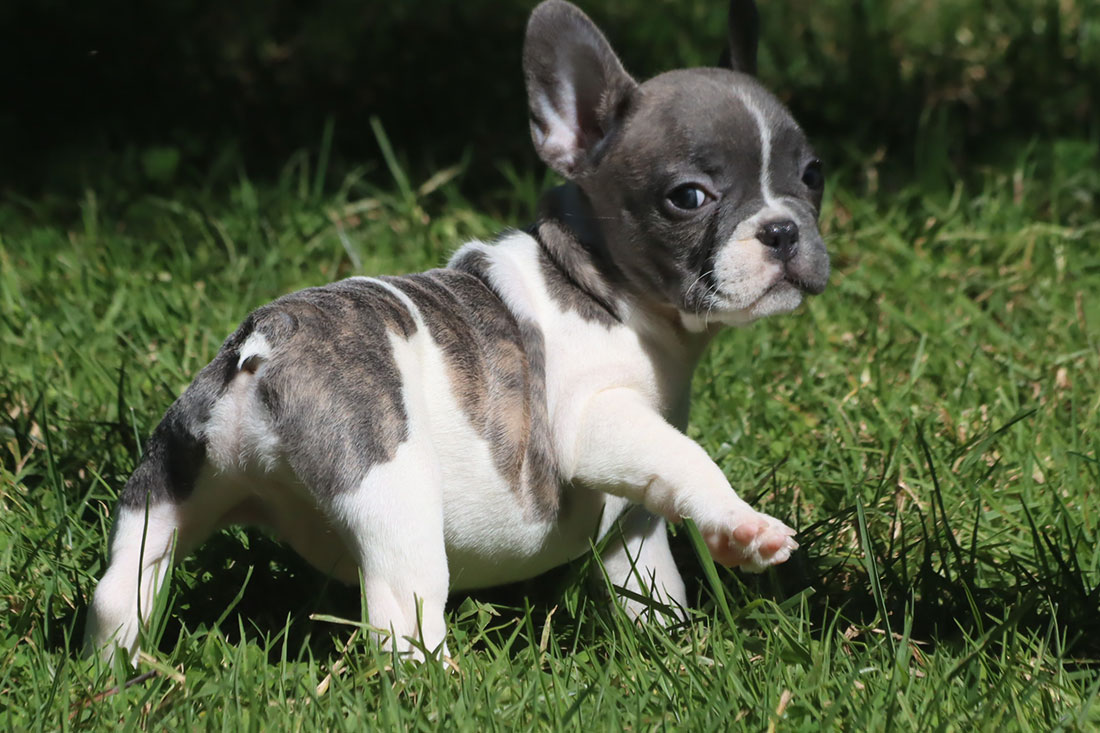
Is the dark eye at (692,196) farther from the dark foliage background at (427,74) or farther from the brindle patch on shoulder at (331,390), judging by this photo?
the dark foliage background at (427,74)

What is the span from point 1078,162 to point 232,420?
514cm

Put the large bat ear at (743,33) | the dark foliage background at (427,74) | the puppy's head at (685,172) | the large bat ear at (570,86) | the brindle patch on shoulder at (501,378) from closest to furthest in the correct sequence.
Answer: the brindle patch on shoulder at (501,378)
the puppy's head at (685,172)
the large bat ear at (570,86)
the large bat ear at (743,33)
the dark foliage background at (427,74)

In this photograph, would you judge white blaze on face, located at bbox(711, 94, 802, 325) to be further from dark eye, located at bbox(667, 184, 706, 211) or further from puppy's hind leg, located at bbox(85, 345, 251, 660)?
puppy's hind leg, located at bbox(85, 345, 251, 660)

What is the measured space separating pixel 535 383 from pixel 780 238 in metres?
0.72

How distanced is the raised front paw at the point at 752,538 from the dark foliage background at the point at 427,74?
4205mm

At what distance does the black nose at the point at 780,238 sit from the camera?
137 inches

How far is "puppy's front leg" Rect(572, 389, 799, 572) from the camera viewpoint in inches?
122

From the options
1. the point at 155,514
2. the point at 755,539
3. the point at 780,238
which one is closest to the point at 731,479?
the point at 780,238

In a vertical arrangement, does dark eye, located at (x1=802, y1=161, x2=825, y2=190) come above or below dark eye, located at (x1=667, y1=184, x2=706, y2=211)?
below

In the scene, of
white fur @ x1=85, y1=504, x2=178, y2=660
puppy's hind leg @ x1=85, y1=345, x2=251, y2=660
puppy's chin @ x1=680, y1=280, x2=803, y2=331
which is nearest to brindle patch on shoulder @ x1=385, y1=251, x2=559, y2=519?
puppy's chin @ x1=680, y1=280, x2=803, y2=331

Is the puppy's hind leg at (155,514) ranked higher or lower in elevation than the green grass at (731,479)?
higher

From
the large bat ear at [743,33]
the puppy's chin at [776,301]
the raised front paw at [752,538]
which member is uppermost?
the large bat ear at [743,33]

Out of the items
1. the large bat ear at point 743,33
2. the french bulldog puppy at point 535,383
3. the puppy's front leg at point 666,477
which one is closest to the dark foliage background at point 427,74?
the large bat ear at point 743,33

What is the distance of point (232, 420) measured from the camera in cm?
313
